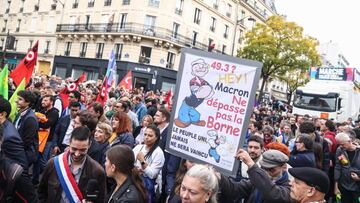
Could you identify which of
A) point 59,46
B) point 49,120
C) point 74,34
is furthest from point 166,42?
point 49,120

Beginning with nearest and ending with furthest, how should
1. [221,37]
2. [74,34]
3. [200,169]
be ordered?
[200,169], [74,34], [221,37]

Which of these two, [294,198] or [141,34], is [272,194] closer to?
[294,198]

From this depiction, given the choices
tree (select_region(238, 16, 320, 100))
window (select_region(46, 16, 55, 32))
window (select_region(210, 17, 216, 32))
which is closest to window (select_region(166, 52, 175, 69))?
window (select_region(210, 17, 216, 32))

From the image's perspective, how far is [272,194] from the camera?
331 centimetres

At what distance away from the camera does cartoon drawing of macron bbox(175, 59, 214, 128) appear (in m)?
3.83

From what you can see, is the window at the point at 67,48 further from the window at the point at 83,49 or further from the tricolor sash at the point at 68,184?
the tricolor sash at the point at 68,184

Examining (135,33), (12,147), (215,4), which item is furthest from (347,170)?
(215,4)

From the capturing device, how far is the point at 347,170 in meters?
6.44

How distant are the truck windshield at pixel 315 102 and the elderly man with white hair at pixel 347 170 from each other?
13938mm

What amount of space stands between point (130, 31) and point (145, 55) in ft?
8.59

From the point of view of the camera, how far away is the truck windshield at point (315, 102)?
1962 centimetres

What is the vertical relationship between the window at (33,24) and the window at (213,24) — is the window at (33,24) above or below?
below

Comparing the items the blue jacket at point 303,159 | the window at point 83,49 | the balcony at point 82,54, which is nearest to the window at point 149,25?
the window at point 83,49

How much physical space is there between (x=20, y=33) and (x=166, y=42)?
22.2 meters
